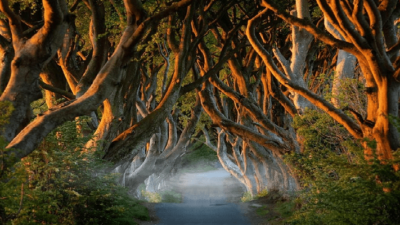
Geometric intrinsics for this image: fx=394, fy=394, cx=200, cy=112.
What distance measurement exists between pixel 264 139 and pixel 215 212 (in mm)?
4205

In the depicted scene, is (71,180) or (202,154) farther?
(202,154)

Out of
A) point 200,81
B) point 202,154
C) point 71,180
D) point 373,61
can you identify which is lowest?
point 71,180

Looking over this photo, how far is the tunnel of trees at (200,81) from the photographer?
665 centimetres

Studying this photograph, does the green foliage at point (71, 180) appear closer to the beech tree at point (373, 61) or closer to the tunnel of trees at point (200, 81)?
the tunnel of trees at point (200, 81)

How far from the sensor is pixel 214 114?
45.2 ft

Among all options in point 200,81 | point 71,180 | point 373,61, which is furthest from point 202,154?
point 373,61

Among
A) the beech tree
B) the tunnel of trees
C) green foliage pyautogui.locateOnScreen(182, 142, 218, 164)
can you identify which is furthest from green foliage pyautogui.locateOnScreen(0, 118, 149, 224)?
green foliage pyautogui.locateOnScreen(182, 142, 218, 164)

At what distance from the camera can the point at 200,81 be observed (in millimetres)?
12172

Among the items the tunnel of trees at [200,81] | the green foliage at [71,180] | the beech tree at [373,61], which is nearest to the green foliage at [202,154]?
the tunnel of trees at [200,81]

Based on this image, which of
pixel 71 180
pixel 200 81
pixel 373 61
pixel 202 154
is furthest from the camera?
pixel 202 154

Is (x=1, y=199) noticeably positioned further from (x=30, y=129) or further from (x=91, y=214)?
(x=91, y=214)

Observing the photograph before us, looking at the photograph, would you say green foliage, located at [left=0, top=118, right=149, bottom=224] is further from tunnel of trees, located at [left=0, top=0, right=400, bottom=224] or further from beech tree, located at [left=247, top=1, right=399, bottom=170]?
beech tree, located at [left=247, top=1, right=399, bottom=170]

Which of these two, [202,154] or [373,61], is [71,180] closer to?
[373,61]

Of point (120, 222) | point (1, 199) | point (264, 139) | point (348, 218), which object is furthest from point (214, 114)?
point (1, 199)
